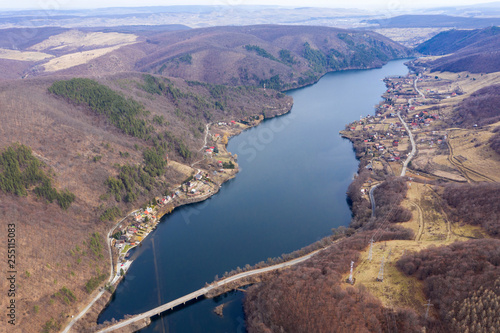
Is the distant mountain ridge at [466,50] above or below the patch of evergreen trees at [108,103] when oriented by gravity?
above

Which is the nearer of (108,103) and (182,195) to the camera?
(182,195)

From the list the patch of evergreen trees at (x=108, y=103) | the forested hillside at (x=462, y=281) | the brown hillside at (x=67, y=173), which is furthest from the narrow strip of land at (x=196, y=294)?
the patch of evergreen trees at (x=108, y=103)

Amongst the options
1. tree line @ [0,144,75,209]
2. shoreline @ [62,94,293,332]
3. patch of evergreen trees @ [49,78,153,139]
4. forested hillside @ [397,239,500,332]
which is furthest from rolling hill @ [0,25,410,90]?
forested hillside @ [397,239,500,332]

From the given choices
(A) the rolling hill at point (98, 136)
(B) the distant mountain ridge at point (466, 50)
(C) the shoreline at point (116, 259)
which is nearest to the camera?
(C) the shoreline at point (116, 259)

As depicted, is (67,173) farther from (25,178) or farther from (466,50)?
(466,50)

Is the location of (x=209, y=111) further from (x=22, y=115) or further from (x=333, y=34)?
(x=333, y=34)

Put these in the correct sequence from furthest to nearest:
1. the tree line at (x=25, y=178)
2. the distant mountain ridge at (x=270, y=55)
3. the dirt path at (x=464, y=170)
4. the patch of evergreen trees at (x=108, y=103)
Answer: the distant mountain ridge at (x=270, y=55), the patch of evergreen trees at (x=108, y=103), the dirt path at (x=464, y=170), the tree line at (x=25, y=178)

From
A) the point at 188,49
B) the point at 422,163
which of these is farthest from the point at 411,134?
the point at 188,49

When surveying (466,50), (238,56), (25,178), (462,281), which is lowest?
(25,178)

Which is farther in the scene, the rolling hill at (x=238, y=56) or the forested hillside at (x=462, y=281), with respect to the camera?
the rolling hill at (x=238, y=56)

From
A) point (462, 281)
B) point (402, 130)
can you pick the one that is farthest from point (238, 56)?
point (462, 281)

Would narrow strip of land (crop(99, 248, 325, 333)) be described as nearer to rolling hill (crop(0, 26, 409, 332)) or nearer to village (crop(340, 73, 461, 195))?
rolling hill (crop(0, 26, 409, 332))

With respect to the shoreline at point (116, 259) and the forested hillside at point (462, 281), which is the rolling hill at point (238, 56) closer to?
the shoreline at point (116, 259)
